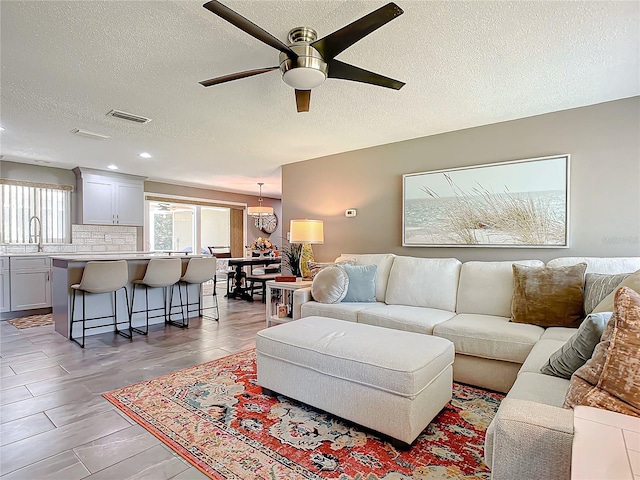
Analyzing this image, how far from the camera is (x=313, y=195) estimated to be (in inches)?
201

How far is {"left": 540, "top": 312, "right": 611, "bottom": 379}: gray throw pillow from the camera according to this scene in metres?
1.42

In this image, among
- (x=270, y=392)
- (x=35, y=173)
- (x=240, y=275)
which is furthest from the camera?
(x=240, y=275)

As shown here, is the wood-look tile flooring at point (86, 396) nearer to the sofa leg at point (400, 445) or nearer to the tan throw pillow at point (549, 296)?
the sofa leg at point (400, 445)

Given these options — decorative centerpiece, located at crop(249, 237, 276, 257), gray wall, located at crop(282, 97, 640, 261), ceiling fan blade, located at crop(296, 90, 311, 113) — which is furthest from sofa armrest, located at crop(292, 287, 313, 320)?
decorative centerpiece, located at crop(249, 237, 276, 257)

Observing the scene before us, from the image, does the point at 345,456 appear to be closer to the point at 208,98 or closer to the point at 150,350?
the point at 150,350

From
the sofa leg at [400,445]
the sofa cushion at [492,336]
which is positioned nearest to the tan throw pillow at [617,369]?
the sofa leg at [400,445]

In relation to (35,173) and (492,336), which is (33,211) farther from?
(492,336)

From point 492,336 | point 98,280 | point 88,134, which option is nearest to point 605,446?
point 492,336

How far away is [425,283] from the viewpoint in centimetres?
335

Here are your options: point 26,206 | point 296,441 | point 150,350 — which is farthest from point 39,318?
point 296,441

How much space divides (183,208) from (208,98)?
6.50 m

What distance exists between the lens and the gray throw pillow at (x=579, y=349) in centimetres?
142

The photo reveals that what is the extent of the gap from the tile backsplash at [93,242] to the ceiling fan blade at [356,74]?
19.2 feet

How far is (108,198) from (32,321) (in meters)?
2.31
